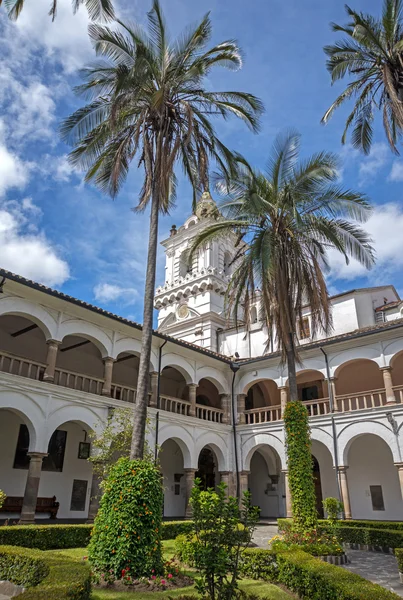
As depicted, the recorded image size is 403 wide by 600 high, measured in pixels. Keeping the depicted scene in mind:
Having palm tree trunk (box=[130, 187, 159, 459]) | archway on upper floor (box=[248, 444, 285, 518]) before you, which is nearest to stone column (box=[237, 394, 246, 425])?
archway on upper floor (box=[248, 444, 285, 518])

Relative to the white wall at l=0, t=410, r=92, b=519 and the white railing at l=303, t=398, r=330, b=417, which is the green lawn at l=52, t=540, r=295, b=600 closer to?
the white wall at l=0, t=410, r=92, b=519

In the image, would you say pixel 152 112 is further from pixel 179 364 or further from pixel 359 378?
pixel 359 378

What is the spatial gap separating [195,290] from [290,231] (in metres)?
17.7

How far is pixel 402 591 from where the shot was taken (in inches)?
345

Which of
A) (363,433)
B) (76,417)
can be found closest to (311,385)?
(363,433)

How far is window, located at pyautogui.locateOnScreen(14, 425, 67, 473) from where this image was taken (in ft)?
64.0

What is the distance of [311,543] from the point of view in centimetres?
1224

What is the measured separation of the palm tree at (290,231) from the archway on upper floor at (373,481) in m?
9.64

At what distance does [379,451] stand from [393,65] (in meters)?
17.5

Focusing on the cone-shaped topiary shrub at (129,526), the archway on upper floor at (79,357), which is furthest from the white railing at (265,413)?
the cone-shaped topiary shrub at (129,526)

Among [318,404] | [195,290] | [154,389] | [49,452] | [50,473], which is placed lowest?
[50,473]

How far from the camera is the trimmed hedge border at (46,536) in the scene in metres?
12.3

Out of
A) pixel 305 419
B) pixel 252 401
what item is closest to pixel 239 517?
pixel 305 419

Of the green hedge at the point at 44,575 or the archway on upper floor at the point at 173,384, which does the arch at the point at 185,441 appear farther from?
the green hedge at the point at 44,575
